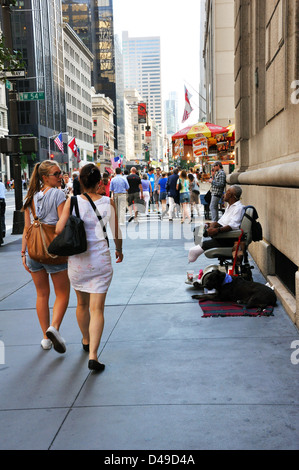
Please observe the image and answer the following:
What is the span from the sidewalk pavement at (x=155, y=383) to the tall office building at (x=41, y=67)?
7547 cm

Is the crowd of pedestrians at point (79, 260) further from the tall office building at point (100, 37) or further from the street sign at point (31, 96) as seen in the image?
the tall office building at point (100, 37)

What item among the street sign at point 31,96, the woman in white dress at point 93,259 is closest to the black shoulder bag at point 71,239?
the woman in white dress at point 93,259

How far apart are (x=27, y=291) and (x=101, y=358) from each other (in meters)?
3.75

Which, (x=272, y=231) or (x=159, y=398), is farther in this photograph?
(x=272, y=231)

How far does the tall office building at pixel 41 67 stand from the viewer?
82.3 metres

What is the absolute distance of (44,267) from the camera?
5.52m

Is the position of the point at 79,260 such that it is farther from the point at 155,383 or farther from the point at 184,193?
the point at 184,193

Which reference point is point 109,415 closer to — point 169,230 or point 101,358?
point 101,358

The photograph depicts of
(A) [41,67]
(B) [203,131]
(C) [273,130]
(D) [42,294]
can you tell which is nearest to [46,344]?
(D) [42,294]

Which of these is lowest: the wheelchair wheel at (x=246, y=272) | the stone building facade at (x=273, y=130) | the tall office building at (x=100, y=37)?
the wheelchair wheel at (x=246, y=272)

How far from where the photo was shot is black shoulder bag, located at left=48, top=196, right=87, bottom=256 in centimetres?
461

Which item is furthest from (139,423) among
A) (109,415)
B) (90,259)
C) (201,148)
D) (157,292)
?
(201,148)

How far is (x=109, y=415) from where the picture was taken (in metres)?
3.75

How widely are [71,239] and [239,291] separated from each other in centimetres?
303
